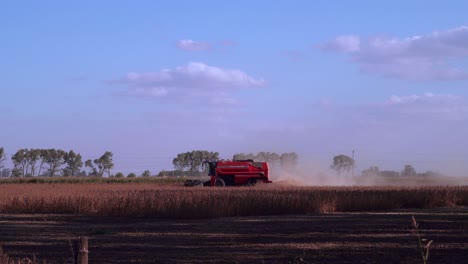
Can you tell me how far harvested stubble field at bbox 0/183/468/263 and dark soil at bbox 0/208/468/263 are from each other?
3cm

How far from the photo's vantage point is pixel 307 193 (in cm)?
3173

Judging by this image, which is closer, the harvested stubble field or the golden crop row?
the harvested stubble field

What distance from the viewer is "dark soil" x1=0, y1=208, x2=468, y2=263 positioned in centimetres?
1453

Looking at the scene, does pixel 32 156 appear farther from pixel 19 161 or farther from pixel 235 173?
pixel 235 173

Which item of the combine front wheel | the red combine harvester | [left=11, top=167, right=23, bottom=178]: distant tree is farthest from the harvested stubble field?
[left=11, top=167, right=23, bottom=178]: distant tree

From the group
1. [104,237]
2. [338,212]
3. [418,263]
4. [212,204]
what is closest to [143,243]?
[104,237]

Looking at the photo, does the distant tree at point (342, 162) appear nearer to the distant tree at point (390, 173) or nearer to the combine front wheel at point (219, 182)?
the distant tree at point (390, 173)

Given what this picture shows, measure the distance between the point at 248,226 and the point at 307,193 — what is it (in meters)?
10.0

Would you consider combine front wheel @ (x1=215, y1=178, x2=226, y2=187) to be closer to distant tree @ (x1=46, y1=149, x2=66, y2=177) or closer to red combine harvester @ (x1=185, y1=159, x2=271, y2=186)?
red combine harvester @ (x1=185, y1=159, x2=271, y2=186)

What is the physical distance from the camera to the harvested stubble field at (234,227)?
1500 centimetres

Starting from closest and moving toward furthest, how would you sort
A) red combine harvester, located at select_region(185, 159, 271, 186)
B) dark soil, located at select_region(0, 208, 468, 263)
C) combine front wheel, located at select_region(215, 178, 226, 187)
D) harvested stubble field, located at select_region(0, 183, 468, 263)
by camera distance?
dark soil, located at select_region(0, 208, 468, 263), harvested stubble field, located at select_region(0, 183, 468, 263), combine front wheel, located at select_region(215, 178, 226, 187), red combine harvester, located at select_region(185, 159, 271, 186)

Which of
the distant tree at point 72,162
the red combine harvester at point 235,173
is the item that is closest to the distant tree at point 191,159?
the distant tree at point 72,162

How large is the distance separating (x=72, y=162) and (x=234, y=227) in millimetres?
83332

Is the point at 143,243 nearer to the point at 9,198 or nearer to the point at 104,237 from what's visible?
the point at 104,237
